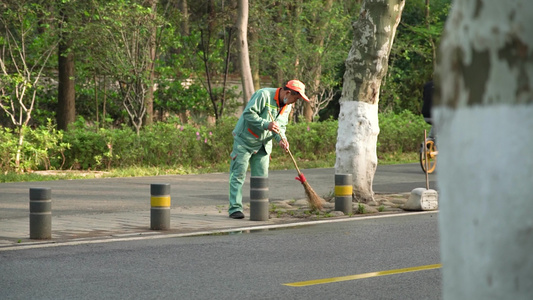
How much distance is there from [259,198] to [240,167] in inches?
18.4

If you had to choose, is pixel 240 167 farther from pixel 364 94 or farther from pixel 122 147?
pixel 122 147

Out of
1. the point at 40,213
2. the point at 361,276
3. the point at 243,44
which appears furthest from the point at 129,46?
the point at 361,276

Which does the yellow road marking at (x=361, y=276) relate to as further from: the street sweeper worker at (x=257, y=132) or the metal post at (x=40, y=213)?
the street sweeper worker at (x=257, y=132)

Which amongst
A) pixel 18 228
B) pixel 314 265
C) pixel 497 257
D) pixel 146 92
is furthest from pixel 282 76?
pixel 497 257

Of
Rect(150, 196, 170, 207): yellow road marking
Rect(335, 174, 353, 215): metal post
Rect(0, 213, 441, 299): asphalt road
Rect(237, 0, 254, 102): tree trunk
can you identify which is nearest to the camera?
Rect(0, 213, 441, 299): asphalt road

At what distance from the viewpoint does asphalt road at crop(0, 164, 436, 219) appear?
13637 mm

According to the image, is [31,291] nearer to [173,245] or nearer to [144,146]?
[173,245]

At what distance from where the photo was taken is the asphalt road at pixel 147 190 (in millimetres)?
13637

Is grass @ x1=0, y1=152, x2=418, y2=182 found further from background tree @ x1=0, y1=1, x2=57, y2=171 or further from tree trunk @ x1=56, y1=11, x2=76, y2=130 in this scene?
tree trunk @ x1=56, y1=11, x2=76, y2=130

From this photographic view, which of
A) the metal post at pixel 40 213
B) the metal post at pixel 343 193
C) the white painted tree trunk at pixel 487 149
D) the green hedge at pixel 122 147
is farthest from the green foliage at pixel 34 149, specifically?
the white painted tree trunk at pixel 487 149

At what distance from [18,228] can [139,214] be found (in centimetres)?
211

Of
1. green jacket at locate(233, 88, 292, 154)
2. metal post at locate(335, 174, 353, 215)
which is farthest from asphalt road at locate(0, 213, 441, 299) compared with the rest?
metal post at locate(335, 174, 353, 215)

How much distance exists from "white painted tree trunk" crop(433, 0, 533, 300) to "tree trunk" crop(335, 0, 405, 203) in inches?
445

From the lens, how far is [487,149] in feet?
7.02
